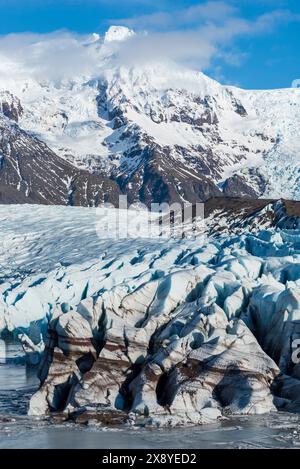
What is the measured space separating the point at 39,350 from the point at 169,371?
516 inches

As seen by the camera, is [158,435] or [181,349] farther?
[181,349]

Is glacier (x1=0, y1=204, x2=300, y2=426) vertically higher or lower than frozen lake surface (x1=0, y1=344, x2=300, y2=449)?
higher

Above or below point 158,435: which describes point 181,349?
above

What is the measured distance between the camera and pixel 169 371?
22016 millimetres

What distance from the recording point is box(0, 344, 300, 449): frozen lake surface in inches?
714

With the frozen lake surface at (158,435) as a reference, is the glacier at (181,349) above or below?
above

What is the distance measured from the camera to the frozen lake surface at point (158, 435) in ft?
59.5

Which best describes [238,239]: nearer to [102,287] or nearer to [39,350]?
[102,287]

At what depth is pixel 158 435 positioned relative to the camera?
1892 centimetres

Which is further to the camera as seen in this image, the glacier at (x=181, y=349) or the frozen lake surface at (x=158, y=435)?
the glacier at (x=181, y=349)

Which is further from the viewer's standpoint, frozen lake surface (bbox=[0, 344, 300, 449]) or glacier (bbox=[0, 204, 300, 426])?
glacier (bbox=[0, 204, 300, 426])
